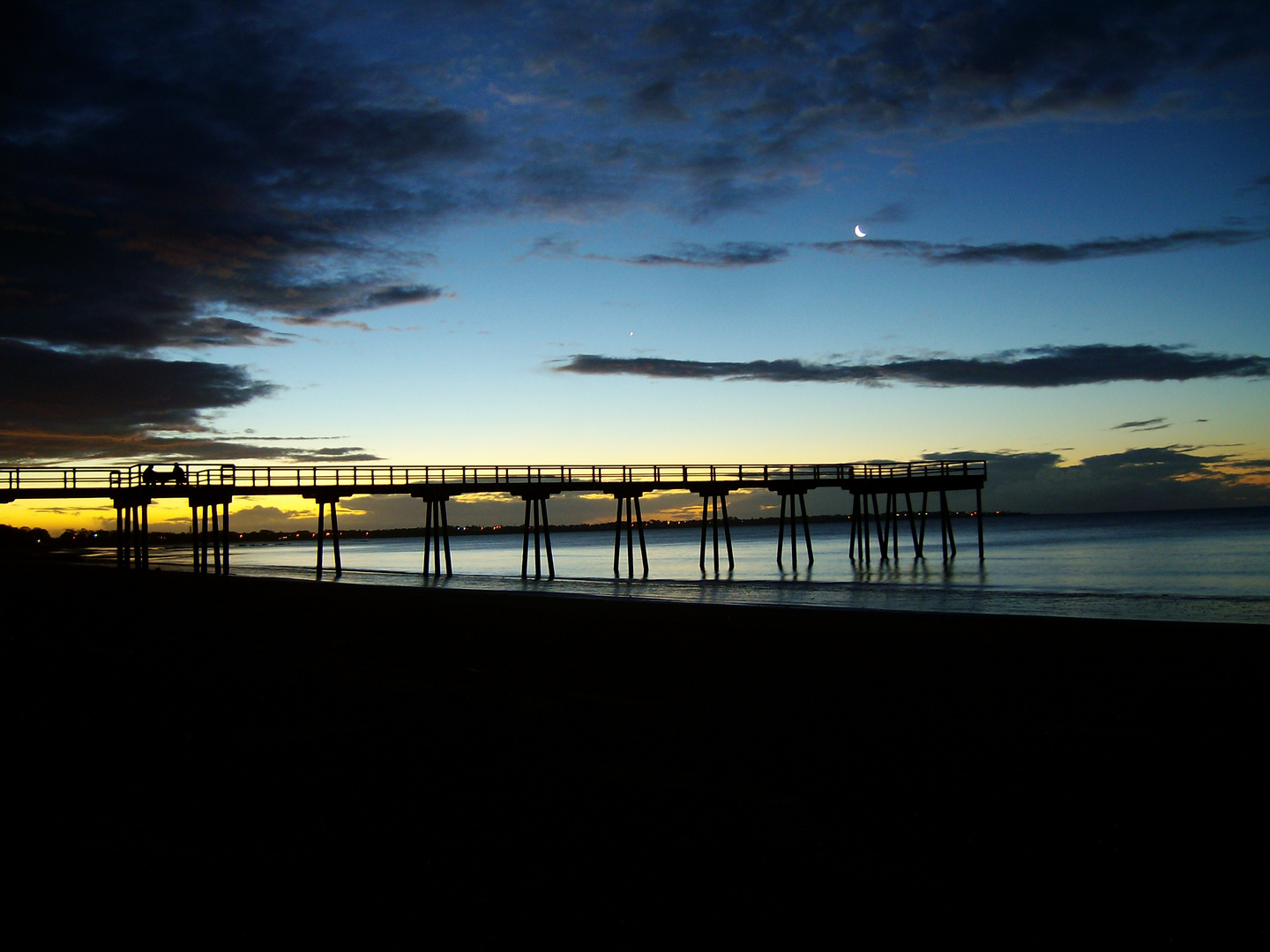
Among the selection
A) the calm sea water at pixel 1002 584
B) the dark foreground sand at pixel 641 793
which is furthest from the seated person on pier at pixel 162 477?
the dark foreground sand at pixel 641 793

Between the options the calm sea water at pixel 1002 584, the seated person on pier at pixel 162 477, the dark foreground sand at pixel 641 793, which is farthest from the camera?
the seated person on pier at pixel 162 477

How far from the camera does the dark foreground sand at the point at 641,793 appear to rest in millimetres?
3664

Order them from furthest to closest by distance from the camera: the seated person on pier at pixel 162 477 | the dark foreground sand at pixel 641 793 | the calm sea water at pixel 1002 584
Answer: the seated person on pier at pixel 162 477
the calm sea water at pixel 1002 584
the dark foreground sand at pixel 641 793

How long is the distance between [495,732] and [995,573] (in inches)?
1260

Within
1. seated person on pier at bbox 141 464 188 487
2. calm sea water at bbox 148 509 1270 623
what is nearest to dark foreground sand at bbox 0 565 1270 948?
calm sea water at bbox 148 509 1270 623

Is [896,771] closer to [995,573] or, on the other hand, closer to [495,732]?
[495,732]

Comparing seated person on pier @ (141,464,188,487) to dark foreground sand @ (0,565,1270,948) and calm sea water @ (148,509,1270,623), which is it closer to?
calm sea water @ (148,509,1270,623)

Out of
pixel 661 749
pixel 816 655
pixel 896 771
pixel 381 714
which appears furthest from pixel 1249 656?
pixel 381 714

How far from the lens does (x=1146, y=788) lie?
17.3 feet

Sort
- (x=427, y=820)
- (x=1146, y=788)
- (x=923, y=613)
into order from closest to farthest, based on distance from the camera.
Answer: (x=427, y=820)
(x=1146, y=788)
(x=923, y=613)

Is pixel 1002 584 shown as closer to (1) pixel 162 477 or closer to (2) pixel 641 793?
(2) pixel 641 793

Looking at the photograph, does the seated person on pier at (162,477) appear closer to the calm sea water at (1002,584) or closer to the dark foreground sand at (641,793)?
the calm sea water at (1002,584)

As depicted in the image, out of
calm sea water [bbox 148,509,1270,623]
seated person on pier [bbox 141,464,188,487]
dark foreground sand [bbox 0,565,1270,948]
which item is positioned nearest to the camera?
dark foreground sand [bbox 0,565,1270,948]

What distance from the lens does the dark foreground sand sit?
366cm
